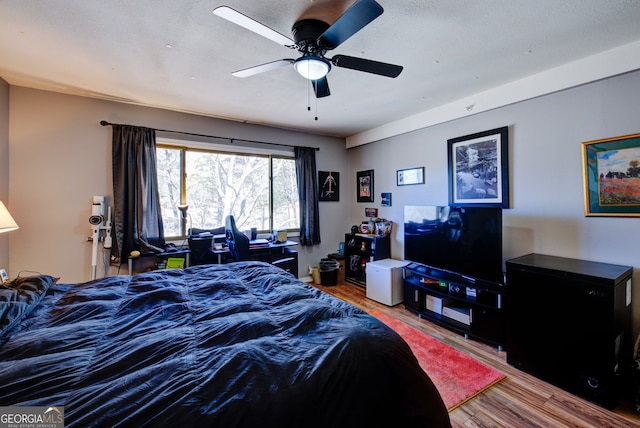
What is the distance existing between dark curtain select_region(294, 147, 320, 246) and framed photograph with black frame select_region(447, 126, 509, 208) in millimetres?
2147

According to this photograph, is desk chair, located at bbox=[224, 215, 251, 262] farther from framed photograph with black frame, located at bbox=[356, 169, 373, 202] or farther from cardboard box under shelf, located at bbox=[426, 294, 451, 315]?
framed photograph with black frame, located at bbox=[356, 169, 373, 202]

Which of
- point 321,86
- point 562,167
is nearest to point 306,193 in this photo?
point 321,86

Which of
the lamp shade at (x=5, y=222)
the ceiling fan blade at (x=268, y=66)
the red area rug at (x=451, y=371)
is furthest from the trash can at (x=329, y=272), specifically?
the lamp shade at (x=5, y=222)

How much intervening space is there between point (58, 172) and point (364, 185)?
13.5 ft

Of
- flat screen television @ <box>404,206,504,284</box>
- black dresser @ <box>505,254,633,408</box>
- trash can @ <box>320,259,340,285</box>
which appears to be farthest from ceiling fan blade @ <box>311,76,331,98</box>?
trash can @ <box>320,259,340,285</box>

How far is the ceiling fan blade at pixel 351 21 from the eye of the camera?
1.31 m

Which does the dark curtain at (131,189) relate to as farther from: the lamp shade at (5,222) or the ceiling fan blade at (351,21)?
the ceiling fan blade at (351,21)

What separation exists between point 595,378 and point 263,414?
2.34 metres

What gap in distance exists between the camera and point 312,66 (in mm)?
1826

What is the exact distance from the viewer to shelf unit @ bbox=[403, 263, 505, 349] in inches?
98.1

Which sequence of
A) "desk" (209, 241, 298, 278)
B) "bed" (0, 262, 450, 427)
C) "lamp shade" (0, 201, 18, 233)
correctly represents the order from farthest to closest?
"desk" (209, 241, 298, 278) < "lamp shade" (0, 201, 18, 233) < "bed" (0, 262, 450, 427)

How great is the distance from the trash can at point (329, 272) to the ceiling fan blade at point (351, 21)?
3352 mm

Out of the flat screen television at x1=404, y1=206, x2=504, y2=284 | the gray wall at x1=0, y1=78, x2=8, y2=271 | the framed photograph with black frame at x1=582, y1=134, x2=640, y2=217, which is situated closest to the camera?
the framed photograph with black frame at x1=582, y1=134, x2=640, y2=217

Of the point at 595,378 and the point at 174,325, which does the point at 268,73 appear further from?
the point at 595,378
